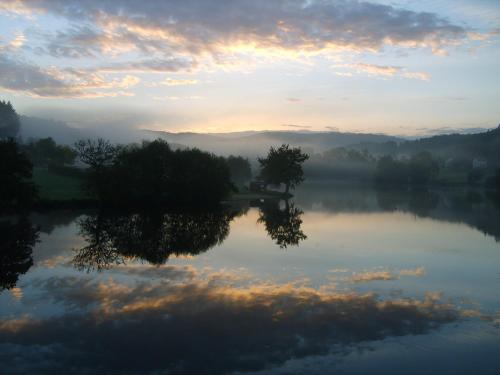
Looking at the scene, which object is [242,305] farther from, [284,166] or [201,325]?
[284,166]

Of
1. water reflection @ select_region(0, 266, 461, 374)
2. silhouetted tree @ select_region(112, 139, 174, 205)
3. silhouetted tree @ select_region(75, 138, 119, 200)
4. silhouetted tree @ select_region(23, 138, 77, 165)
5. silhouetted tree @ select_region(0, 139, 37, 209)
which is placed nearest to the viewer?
water reflection @ select_region(0, 266, 461, 374)

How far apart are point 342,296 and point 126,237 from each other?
2116 cm

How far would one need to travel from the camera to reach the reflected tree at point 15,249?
22.2 m

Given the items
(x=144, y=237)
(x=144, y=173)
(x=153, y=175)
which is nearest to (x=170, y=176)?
(x=153, y=175)

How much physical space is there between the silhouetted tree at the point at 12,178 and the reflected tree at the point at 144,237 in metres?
5.87

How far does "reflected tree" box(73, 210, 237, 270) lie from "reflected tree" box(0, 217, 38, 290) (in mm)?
2956

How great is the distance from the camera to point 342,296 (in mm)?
19625

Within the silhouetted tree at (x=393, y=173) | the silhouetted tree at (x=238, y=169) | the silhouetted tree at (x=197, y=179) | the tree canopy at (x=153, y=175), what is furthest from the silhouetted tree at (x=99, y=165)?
the silhouetted tree at (x=393, y=173)

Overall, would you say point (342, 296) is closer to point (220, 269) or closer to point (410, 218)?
point (220, 269)

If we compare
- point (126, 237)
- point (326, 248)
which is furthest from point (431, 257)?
point (126, 237)

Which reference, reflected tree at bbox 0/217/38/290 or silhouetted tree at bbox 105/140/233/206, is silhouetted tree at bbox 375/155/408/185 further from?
reflected tree at bbox 0/217/38/290

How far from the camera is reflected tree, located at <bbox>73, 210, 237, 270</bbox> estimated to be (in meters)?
27.8

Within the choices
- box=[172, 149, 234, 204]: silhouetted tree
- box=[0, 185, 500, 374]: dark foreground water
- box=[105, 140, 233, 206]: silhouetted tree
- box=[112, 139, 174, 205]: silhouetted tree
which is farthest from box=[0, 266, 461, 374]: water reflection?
box=[172, 149, 234, 204]: silhouetted tree

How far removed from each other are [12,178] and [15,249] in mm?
15745
